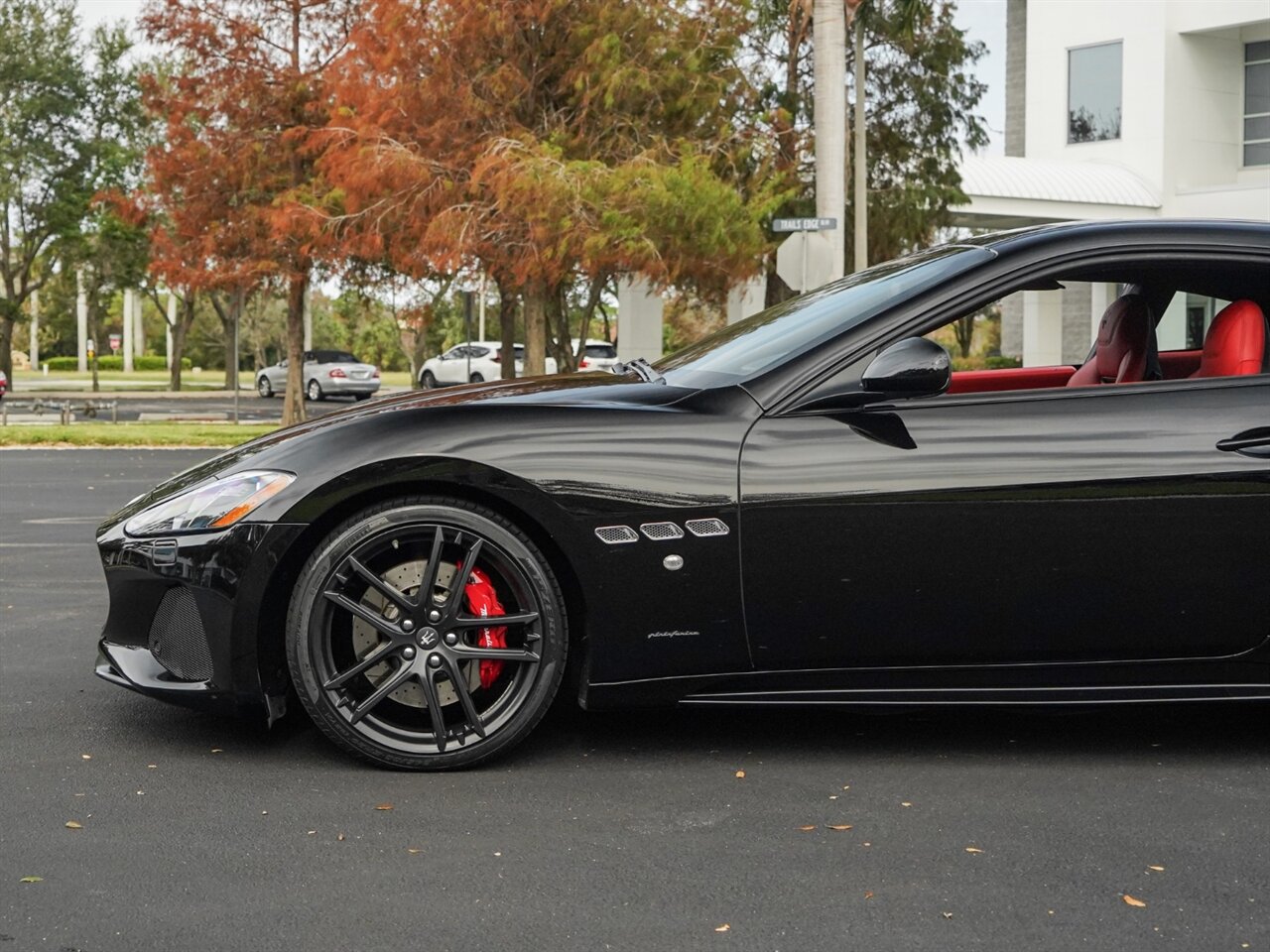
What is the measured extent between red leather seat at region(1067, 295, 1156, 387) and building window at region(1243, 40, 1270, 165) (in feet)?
102

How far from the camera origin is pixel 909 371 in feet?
13.8

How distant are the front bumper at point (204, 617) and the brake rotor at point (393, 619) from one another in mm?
235

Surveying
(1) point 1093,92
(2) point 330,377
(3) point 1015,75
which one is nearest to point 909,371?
Answer: (1) point 1093,92

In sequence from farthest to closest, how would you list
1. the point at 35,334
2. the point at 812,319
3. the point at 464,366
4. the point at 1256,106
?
1. the point at 35,334
2. the point at 464,366
3. the point at 1256,106
4. the point at 812,319

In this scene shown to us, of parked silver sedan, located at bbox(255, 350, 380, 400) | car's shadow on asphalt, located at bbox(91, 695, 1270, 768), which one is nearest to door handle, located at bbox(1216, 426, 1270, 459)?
car's shadow on asphalt, located at bbox(91, 695, 1270, 768)

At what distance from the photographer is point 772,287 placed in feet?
94.9

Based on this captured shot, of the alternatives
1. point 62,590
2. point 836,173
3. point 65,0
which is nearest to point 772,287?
point 836,173

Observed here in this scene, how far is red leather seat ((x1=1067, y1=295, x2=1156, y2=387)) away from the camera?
4.91 meters

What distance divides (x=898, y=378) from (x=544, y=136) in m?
18.6

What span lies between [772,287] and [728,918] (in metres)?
26.1

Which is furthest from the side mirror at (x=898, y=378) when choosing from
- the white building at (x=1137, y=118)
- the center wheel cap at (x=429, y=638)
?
the white building at (x=1137, y=118)

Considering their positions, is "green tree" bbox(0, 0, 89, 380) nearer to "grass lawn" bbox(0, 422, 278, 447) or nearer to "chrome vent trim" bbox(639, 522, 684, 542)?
"grass lawn" bbox(0, 422, 278, 447)

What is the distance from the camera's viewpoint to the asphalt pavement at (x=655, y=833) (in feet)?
10.6

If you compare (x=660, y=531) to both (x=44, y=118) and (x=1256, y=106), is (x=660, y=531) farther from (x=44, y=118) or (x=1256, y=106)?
(x=44, y=118)
